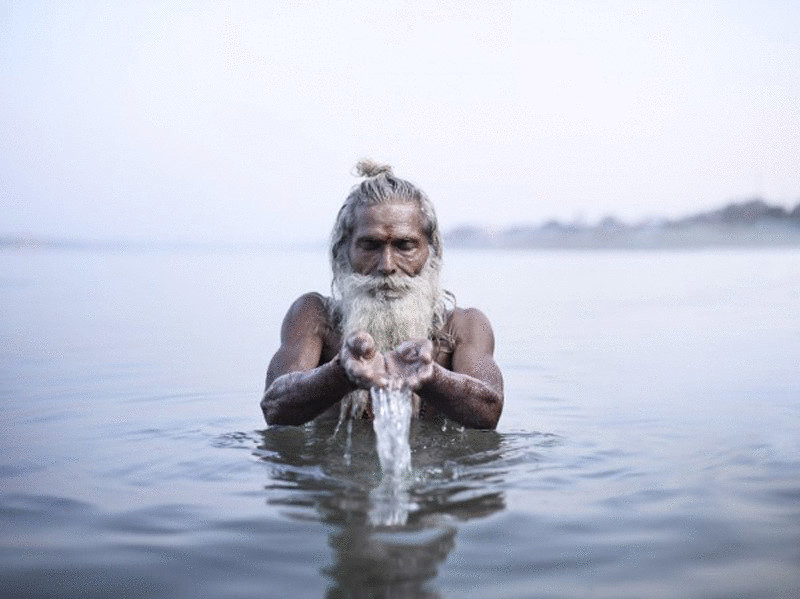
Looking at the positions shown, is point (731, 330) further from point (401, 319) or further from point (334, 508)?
point (334, 508)

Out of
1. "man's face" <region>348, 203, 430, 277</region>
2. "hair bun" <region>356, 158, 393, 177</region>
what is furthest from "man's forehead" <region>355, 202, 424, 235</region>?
"hair bun" <region>356, 158, 393, 177</region>

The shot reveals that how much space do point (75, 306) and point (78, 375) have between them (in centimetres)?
690

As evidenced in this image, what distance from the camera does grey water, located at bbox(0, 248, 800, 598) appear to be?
9.84 ft

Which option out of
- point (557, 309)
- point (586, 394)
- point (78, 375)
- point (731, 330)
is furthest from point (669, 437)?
point (557, 309)

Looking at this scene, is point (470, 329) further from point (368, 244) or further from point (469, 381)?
point (469, 381)

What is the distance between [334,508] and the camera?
368 centimetres

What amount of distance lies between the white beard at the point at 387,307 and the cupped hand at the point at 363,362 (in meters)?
0.98

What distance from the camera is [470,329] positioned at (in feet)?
18.2

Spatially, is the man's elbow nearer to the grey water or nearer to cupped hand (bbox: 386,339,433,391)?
the grey water

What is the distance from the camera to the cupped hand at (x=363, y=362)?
4016 millimetres

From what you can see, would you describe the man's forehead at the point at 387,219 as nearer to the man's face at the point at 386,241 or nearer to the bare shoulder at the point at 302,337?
the man's face at the point at 386,241

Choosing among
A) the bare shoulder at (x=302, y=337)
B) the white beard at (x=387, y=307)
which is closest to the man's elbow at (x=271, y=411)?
the bare shoulder at (x=302, y=337)

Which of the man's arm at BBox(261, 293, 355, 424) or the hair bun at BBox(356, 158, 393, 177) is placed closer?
the man's arm at BBox(261, 293, 355, 424)

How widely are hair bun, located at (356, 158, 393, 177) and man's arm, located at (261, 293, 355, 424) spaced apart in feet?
2.59
